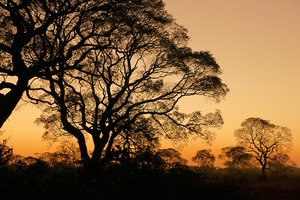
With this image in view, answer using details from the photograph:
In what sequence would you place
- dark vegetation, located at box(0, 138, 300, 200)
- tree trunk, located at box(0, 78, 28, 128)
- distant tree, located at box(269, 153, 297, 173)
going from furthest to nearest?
distant tree, located at box(269, 153, 297, 173) < tree trunk, located at box(0, 78, 28, 128) < dark vegetation, located at box(0, 138, 300, 200)

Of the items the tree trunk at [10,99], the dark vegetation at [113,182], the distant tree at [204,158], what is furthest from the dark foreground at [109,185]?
the distant tree at [204,158]

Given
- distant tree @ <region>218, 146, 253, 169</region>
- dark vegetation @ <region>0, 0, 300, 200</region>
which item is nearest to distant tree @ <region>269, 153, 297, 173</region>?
distant tree @ <region>218, 146, 253, 169</region>

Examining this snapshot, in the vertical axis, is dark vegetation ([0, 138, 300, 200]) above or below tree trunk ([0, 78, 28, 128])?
below

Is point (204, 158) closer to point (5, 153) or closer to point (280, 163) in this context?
point (280, 163)

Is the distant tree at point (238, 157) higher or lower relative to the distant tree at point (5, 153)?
higher

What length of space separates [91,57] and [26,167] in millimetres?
12692

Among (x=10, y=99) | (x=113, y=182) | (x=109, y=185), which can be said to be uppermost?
(x=10, y=99)

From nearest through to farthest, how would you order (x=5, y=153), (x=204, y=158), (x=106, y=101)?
(x=5, y=153) → (x=106, y=101) → (x=204, y=158)

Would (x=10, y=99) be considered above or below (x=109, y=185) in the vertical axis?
above

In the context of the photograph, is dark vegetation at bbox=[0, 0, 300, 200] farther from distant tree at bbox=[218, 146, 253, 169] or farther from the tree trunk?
distant tree at bbox=[218, 146, 253, 169]

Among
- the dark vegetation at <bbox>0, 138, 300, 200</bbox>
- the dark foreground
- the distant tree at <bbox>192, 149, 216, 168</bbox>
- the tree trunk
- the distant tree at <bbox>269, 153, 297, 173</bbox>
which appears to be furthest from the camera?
the distant tree at <bbox>192, 149, 216, 168</bbox>

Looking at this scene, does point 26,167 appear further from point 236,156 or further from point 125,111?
point 236,156

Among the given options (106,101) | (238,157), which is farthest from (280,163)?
(106,101)

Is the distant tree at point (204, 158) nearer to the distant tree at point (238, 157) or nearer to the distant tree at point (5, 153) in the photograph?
the distant tree at point (238, 157)
